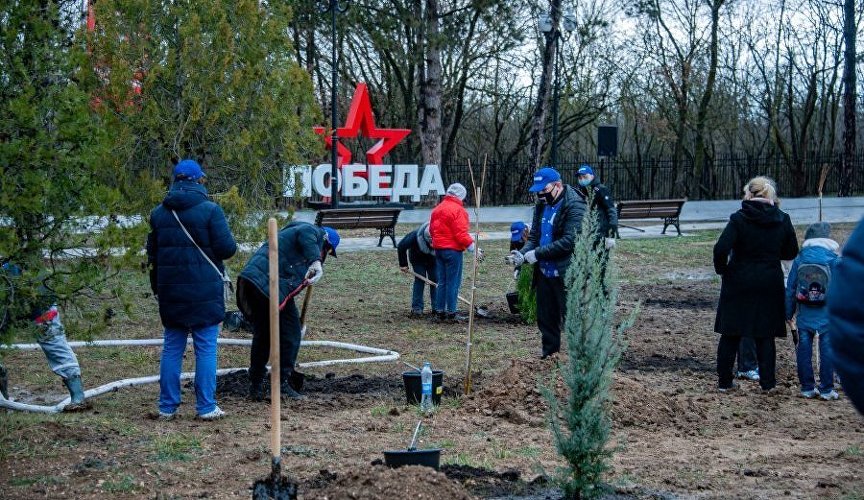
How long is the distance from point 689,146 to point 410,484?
142ft

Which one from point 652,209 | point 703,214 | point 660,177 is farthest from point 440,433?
point 660,177

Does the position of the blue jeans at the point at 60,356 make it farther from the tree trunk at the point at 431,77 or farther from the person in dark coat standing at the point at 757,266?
the tree trunk at the point at 431,77

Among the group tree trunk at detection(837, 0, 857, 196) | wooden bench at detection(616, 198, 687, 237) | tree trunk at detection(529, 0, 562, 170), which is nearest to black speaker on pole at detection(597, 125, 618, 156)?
tree trunk at detection(529, 0, 562, 170)

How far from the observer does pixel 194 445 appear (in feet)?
21.0

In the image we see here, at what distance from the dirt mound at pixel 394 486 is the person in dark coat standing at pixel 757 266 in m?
4.27

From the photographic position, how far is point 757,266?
27.0ft

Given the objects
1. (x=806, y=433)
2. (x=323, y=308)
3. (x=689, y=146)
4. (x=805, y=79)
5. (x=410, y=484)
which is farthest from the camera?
Answer: (x=689, y=146)

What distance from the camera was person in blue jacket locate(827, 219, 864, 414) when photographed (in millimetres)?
1854

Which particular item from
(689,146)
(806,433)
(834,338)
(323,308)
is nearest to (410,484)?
(834,338)

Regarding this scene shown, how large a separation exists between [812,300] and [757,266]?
516 millimetres

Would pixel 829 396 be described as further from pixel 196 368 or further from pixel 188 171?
pixel 188 171

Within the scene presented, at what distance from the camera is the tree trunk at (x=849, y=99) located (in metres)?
28.5

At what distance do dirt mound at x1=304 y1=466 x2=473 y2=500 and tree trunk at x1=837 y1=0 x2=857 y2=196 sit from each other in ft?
89.2

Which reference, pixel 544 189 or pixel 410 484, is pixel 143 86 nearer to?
pixel 544 189
